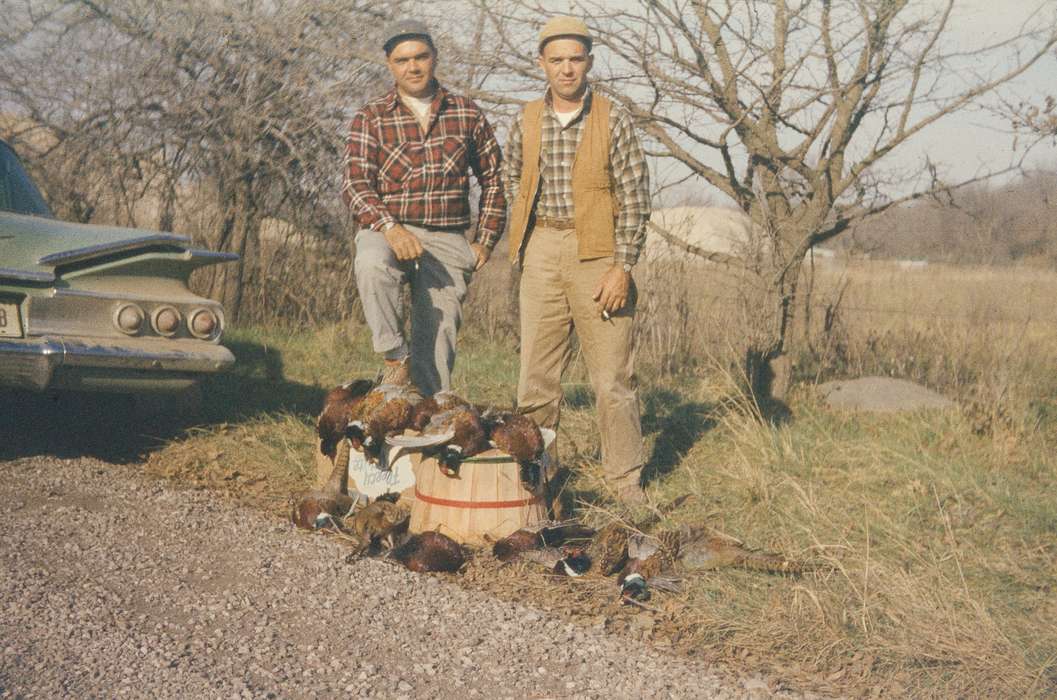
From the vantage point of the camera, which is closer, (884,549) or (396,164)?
(884,549)

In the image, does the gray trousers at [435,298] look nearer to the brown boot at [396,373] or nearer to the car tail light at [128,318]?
the brown boot at [396,373]

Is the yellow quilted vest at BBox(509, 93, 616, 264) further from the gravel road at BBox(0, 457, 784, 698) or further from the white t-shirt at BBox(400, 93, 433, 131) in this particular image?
the gravel road at BBox(0, 457, 784, 698)

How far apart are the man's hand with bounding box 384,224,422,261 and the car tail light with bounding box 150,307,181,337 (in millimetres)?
1223

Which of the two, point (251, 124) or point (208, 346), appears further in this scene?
point (251, 124)

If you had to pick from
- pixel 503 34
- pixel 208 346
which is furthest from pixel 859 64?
pixel 208 346

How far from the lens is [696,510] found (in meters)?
4.75

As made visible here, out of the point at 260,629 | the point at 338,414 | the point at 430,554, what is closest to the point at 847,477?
the point at 430,554

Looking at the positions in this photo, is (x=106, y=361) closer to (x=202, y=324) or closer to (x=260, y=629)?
(x=202, y=324)

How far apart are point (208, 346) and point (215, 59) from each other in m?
5.20

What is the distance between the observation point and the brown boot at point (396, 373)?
184 inches

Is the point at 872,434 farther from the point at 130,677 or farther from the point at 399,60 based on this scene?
the point at 130,677

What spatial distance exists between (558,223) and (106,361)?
2174mm

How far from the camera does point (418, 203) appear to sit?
4.87 meters

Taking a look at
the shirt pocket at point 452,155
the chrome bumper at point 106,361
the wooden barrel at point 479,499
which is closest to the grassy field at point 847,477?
the wooden barrel at point 479,499
